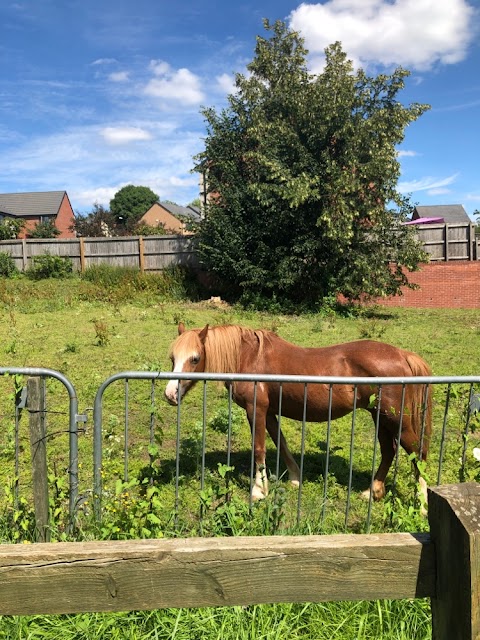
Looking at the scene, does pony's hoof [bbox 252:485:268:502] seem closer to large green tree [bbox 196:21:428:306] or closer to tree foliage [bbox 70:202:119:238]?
large green tree [bbox 196:21:428:306]

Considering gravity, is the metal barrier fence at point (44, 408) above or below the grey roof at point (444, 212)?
below

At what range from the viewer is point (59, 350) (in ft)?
29.7

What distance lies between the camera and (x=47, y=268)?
2033 centimetres

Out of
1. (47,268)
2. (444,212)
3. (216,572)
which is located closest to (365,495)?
(216,572)

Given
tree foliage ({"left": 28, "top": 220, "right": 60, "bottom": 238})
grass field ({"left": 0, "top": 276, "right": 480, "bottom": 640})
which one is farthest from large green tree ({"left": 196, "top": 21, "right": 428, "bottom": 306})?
tree foliage ({"left": 28, "top": 220, "right": 60, "bottom": 238})

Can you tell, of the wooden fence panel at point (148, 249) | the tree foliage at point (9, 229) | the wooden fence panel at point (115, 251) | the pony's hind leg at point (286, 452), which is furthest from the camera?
the tree foliage at point (9, 229)

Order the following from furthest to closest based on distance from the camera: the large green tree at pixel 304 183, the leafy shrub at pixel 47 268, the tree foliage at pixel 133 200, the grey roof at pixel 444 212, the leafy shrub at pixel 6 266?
the tree foliage at pixel 133 200
the grey roof at pixel 444 212
the leafy shrub at pixel 6 266
the leafy shrub at pixel 47 268
the large green tree at pixel 304 183

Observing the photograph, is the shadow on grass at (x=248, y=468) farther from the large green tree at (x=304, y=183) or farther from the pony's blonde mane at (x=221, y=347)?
the large green tree at (x=304, y=183)

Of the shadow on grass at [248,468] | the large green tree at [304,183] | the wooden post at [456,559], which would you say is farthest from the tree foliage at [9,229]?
the wooden post at [456,559]

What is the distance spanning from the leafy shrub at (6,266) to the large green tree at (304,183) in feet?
29.2

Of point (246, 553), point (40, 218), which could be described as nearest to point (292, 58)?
point (246, 553)

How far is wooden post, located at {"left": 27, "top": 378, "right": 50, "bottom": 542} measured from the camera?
278 centimetres

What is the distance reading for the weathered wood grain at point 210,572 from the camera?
1.45 meters

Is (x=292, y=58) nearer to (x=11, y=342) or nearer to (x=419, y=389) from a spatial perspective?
(x=11, y=342)
